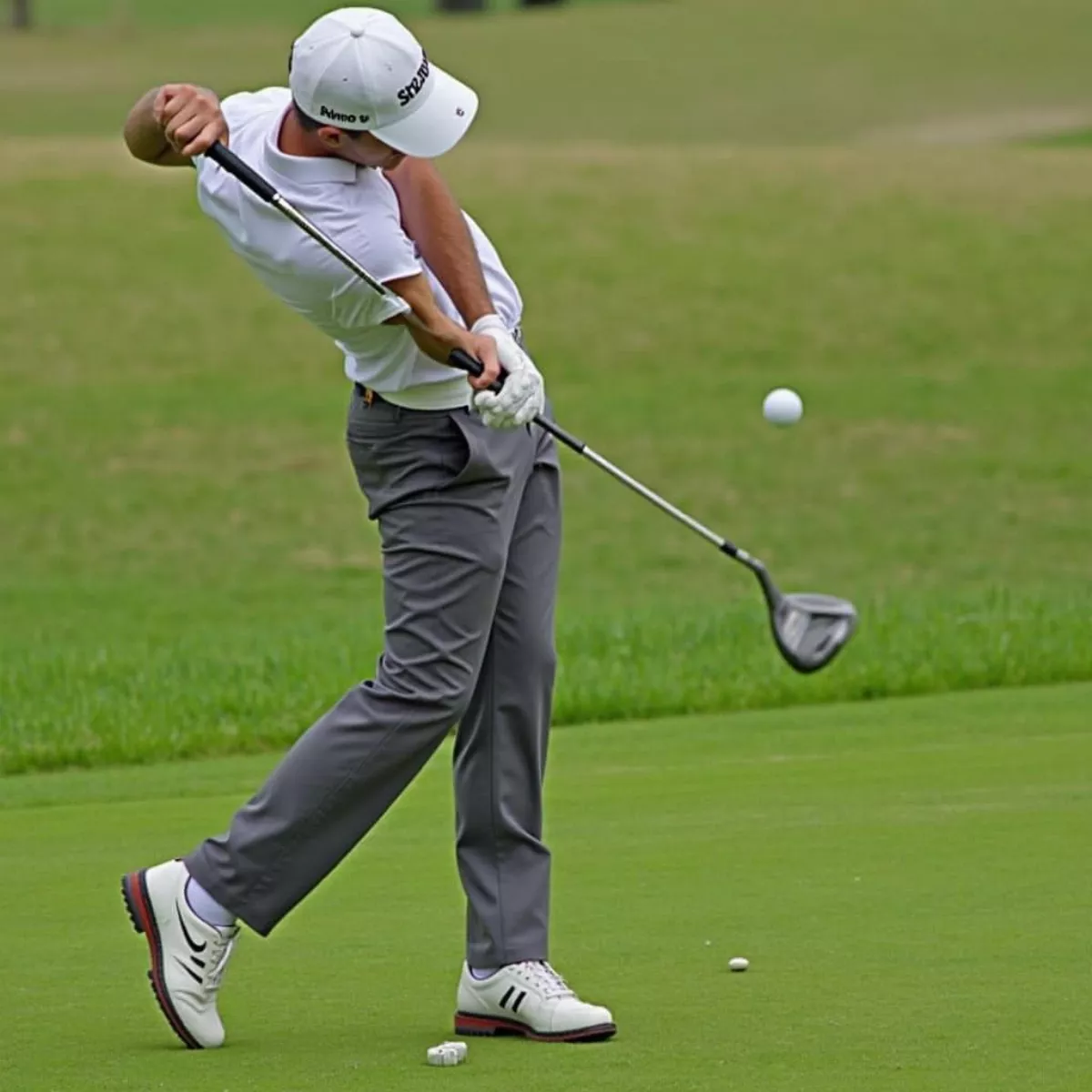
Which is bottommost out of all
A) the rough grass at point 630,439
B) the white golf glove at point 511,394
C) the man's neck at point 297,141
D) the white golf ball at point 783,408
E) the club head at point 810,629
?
the rough grass at point 630,439

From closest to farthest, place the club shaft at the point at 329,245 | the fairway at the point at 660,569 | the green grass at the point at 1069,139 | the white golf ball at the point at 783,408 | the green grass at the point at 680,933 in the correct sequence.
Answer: the green grass at the point at 680,933
the club shaft at the point at 329,245
the fairway at the point at 660,569
the white golf ball at the point at 783,408
the green grass at the point at 1069,139

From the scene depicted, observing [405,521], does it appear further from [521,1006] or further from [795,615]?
[795,615]

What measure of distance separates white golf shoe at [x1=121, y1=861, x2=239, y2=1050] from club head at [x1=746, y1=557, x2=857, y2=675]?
130 centimetres

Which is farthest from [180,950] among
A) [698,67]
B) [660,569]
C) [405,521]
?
[698,67]

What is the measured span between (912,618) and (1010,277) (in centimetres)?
1243

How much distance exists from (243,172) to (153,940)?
49.6 inches

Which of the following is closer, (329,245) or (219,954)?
(329,245)

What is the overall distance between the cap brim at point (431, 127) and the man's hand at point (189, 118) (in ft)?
0.89

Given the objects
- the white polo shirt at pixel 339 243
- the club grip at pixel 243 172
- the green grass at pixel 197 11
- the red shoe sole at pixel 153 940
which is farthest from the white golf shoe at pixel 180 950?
the green grass at pixel 197 11

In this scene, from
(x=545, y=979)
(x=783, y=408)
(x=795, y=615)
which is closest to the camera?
(x=545, y=979)

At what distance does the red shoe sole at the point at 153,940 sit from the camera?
4320mm

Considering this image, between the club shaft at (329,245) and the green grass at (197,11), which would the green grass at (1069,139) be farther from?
the club shaft at (329,245)

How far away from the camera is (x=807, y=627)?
530cm

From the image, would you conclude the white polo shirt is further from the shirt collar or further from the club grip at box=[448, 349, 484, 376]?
the club grip at box=[448, 349, 484, 376]
